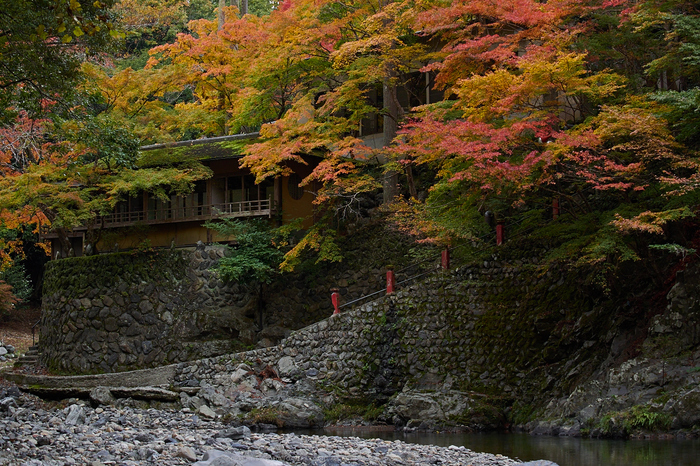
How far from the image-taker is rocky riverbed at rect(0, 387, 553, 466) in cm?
1033

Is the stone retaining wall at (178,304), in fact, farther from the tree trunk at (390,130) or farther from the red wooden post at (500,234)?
the red wooden post at (500,234)

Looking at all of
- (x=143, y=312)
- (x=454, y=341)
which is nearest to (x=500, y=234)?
(x=454, y=341)

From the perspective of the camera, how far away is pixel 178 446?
11680 millimetres

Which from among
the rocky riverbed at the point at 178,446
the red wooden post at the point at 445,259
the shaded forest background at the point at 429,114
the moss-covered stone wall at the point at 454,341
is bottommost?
the rocky riverbed at the point at 178,446

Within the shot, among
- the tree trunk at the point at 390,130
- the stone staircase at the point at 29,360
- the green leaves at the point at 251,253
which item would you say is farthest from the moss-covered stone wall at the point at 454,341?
the stone staircase at the point at 29,360

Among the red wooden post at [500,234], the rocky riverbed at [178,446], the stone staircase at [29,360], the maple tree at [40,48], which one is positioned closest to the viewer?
the maple tree at [40,48]

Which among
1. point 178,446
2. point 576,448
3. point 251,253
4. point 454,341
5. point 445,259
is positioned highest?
point 251,253

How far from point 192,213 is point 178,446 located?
13.8 meters

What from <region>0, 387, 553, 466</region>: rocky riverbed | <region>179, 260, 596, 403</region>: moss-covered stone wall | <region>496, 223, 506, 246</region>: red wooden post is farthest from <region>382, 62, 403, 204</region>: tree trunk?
<region>0, 387, 553, 466</region>: rocky riverbed

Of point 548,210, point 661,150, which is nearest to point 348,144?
point 548,210

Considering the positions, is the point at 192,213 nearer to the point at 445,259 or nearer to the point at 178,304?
the point at 178,304

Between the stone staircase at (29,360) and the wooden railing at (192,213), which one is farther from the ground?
the wooden railing at (192,213)

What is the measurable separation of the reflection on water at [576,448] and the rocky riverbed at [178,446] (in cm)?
84

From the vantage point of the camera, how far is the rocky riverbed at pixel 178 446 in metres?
10.3
